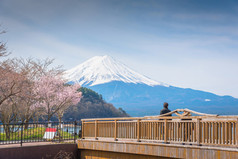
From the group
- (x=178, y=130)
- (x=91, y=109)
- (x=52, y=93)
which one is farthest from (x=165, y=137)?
(x=91, y=109)

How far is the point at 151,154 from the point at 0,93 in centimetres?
1660

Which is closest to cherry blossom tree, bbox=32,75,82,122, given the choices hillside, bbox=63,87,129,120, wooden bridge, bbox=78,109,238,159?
wooden bridge, bbox=78,109,238,159

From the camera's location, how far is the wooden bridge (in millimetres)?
12648

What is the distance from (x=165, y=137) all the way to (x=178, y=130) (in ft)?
2.19

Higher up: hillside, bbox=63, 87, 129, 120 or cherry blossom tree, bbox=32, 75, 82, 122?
cherry blossom tree, bbox=32, 75, 82, 122

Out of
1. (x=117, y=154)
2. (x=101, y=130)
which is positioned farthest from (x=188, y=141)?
(x=101, y=130)

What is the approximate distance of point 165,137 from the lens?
14.5 meters

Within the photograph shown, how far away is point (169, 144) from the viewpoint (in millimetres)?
14242

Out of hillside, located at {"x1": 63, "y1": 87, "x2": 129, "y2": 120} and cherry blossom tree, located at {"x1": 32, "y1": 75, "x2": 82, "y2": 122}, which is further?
hillside, located at {"x1": 63, "y1": 87, "x2": 129, "y2": 120}

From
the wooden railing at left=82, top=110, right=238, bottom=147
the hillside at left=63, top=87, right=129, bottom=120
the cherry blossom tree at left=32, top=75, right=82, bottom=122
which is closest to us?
the wooden railing at left=82, top=110, right=238, bottom=147

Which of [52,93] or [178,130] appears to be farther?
[52,93]

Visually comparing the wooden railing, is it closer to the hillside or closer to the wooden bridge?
the wooden bridge

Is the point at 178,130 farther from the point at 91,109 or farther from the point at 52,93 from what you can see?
the point at 91,109

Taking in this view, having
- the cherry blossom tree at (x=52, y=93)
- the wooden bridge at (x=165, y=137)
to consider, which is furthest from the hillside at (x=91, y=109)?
the wooden bridge at (x=165, y=137)
